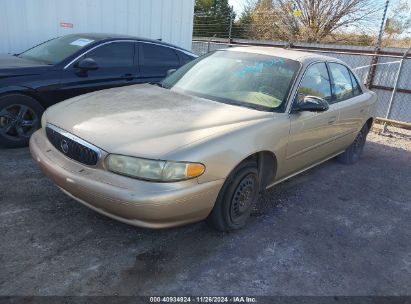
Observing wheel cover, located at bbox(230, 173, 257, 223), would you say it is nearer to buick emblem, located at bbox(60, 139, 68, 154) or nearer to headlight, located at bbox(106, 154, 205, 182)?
headlight, located at bbox(106, 154, 205, 182)

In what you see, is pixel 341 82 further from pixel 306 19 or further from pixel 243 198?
pixel 306 19

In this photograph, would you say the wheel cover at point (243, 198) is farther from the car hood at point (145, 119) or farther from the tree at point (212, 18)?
the tree at point (212, 18)

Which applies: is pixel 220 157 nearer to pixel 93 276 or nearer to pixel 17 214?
pixel 93 276

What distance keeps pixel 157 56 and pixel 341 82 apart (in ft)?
9.49

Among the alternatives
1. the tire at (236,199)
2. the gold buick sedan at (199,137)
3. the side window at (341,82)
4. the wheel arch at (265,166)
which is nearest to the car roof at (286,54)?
Result: the gold buick sedan at (199,137)

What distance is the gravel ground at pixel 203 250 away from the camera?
109 inches

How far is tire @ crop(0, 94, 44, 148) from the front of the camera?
488 cm

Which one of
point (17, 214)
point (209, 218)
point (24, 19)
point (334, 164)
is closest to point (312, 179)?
point (334, 164)

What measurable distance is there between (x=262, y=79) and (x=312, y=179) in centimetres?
181

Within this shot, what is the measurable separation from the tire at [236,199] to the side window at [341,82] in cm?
183

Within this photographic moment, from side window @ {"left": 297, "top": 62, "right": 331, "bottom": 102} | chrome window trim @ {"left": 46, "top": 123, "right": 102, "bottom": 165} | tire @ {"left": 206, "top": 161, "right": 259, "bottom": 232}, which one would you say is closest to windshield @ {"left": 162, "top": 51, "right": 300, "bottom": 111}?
side window @ {"left": 297, "top": 62, "right": 331, "bottom": 102}

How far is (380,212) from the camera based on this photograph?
4.45 meters

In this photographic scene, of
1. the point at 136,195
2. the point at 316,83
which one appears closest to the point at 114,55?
the point at 316,83

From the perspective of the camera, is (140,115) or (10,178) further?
(10,178)
